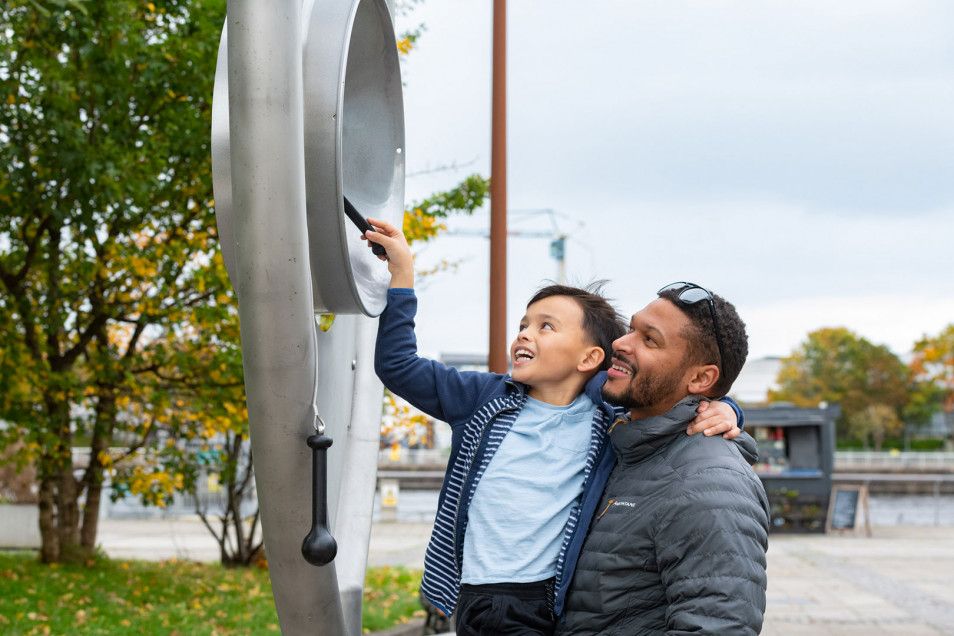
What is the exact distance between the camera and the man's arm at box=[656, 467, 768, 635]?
5.66 ft

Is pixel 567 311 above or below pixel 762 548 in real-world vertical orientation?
above

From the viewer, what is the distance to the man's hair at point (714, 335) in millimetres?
2049

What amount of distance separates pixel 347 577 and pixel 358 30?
1.88m

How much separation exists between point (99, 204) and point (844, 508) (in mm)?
14723

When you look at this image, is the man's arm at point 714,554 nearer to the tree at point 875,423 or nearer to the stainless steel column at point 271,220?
the stainless steel column at point 271,220

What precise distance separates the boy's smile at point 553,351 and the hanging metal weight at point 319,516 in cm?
49

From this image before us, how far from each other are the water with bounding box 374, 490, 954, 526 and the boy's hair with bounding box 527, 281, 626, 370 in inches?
689

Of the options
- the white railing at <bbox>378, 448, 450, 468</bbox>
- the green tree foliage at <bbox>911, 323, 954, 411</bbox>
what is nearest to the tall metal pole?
the white railing at <bbox>378, 448, 450, 468</bbox>

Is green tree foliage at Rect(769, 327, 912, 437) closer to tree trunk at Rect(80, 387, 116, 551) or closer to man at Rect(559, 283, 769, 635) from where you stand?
tree trunk at Rect(80, 387, 116, 551)

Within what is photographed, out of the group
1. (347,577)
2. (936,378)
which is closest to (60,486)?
(347,577)

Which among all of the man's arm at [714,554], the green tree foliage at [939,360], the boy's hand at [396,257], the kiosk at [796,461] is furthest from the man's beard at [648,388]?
the green tree foliage at [939,360]

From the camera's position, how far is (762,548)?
1818mm

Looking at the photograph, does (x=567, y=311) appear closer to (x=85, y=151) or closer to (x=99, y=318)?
→ (x=85, y=151)

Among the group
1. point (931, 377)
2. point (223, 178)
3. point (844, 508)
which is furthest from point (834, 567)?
point (931, 377)
